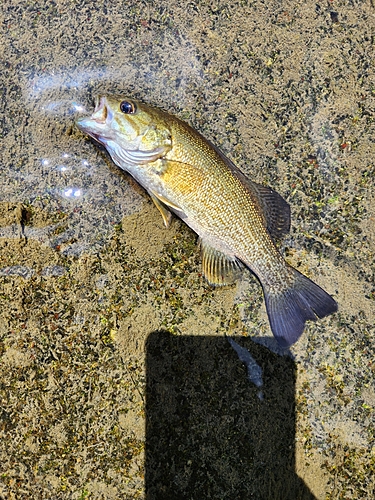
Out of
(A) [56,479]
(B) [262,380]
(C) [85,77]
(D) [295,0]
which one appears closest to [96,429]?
(A) [56,479]

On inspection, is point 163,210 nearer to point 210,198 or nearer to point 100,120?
point 210,198

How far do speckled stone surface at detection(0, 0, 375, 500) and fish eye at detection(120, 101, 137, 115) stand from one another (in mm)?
417

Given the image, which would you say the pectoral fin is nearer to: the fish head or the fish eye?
the fish head

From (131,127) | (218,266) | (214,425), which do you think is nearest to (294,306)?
(218,266)

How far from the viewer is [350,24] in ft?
10.3

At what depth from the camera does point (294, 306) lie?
273cm

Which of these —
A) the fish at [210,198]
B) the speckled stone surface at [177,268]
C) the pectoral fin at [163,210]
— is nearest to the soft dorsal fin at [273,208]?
the fish at [210,198]

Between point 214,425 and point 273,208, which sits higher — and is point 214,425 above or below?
below

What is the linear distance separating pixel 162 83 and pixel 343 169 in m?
1.43

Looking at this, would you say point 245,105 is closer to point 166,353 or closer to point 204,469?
point 166,353

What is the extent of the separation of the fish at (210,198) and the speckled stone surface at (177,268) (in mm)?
176

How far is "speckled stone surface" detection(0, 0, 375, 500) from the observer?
8.81ft

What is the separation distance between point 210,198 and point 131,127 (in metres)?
0.65

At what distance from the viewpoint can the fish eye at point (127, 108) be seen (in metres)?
2.60
